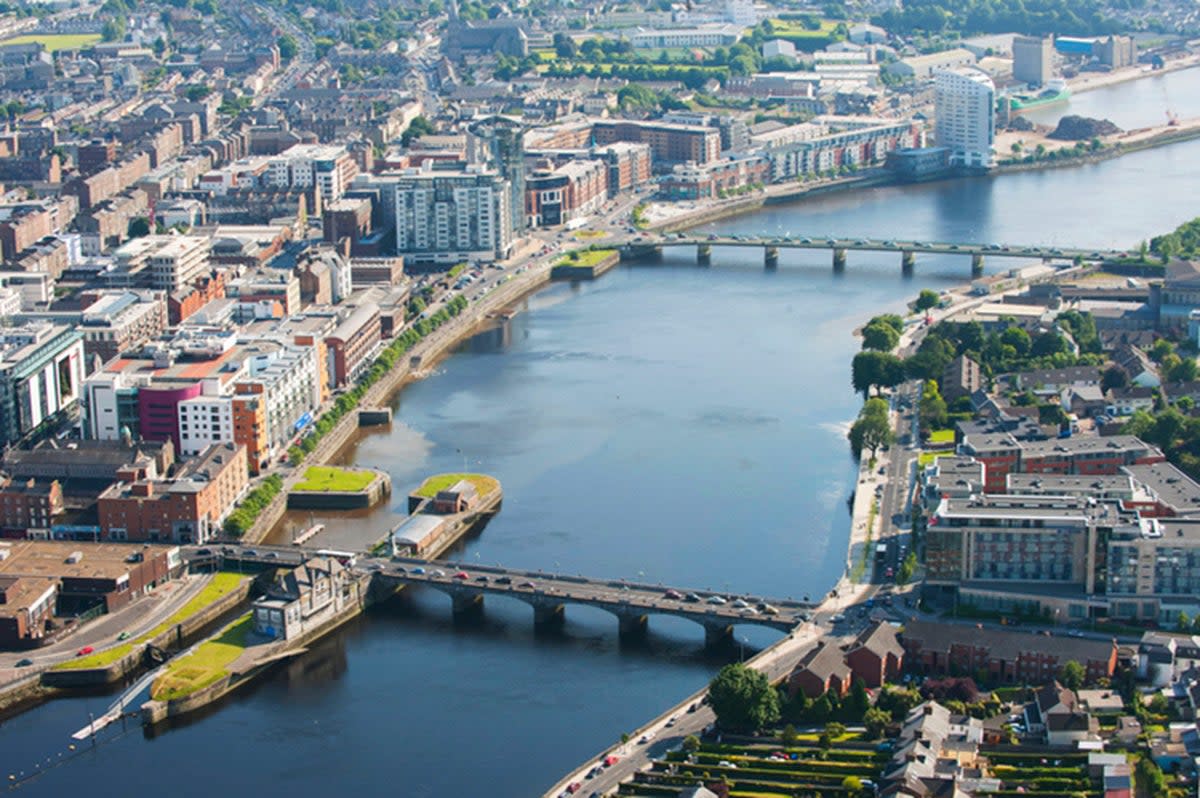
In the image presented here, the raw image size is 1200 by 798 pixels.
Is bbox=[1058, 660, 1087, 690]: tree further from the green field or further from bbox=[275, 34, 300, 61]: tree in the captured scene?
the green field

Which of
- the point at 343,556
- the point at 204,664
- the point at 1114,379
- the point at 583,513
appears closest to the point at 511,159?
the point at 1114,379

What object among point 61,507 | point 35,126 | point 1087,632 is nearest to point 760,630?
point 1087,632

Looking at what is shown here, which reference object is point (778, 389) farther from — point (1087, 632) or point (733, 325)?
point (1087, 632)

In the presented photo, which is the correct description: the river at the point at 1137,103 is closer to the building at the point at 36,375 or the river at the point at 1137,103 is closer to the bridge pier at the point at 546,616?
the building at the point at 36,375

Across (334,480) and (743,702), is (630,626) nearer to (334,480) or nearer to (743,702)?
(743,702)

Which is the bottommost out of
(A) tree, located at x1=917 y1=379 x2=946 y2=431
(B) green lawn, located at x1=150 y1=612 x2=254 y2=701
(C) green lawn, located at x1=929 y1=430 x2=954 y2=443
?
(B) green lawn, located at x1=150 y1=612 x2=254 y2=701

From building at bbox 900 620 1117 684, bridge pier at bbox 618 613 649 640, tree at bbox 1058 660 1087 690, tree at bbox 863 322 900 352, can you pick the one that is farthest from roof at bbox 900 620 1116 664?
tree at bbox 863 322 900 352
